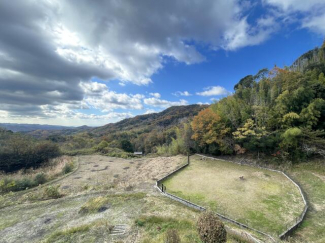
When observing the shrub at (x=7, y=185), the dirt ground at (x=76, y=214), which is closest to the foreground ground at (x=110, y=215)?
the dirt ground at (x=76, y=214)

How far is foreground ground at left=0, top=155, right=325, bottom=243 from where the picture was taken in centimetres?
562

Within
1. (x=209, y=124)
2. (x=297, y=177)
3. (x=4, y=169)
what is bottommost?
(x=4, y=169)

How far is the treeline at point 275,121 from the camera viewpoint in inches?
465

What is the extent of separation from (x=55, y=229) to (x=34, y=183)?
798cm

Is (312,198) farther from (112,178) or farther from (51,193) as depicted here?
(51,193)

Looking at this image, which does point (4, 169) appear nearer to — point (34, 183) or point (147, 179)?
point (34, 183)

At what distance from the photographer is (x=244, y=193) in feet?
28.3

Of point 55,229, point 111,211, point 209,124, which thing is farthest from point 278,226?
point 209,124

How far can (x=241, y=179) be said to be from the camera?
10562 mm

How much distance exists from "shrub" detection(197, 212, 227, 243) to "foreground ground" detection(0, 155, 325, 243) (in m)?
1.30

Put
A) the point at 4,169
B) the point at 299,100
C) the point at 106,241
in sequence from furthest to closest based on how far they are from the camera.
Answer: the point at 4,169
the point at 299,100
the point at 106,241

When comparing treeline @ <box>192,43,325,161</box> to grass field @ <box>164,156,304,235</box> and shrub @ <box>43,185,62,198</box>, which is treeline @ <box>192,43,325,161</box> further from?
shrub @ <box>43,185,62,198</box>

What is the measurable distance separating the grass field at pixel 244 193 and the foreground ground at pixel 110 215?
2.54 ft

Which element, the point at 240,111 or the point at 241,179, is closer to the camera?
the point at 241,179
